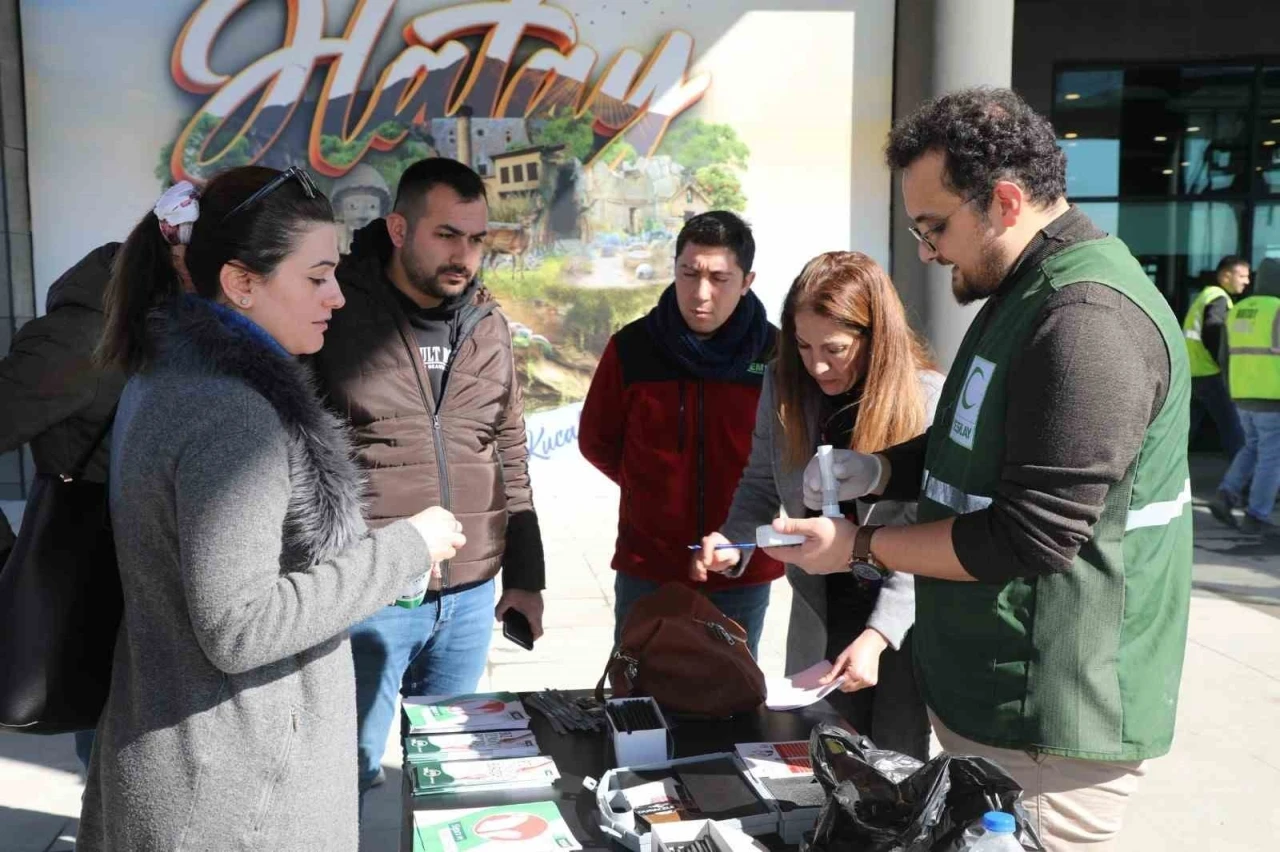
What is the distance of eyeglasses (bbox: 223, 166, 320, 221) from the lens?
1732 millimetres

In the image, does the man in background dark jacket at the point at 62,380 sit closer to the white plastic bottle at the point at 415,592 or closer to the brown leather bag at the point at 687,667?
the white plastic bottle at the point at 415,592

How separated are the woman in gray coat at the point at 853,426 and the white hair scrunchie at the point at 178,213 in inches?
48.8

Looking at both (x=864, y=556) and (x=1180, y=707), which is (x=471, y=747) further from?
(x=1180, y=707)

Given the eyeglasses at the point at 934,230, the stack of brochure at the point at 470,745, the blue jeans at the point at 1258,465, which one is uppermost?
the eyeglasses at the point at 934,230

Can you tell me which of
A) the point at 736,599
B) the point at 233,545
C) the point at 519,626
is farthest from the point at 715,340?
the point at 233,545

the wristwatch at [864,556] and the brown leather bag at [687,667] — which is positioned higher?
the wristwatch at [864,556]

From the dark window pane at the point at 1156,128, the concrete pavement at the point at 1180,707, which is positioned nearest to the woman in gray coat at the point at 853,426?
the concrete pavement at the point at 1180,707

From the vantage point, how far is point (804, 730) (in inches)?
85.8

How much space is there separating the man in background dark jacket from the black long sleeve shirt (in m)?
2.13

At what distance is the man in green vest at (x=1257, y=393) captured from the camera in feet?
24.7

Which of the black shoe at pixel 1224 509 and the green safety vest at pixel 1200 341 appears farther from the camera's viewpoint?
the green safety vest at pixel 1200 341

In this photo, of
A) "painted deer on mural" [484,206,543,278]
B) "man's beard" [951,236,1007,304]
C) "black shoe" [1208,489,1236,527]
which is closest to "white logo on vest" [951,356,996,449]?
"man's beard" [951,236,1007,304]

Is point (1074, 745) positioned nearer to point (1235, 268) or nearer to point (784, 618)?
point (784, 618)

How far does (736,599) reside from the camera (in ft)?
10.6
